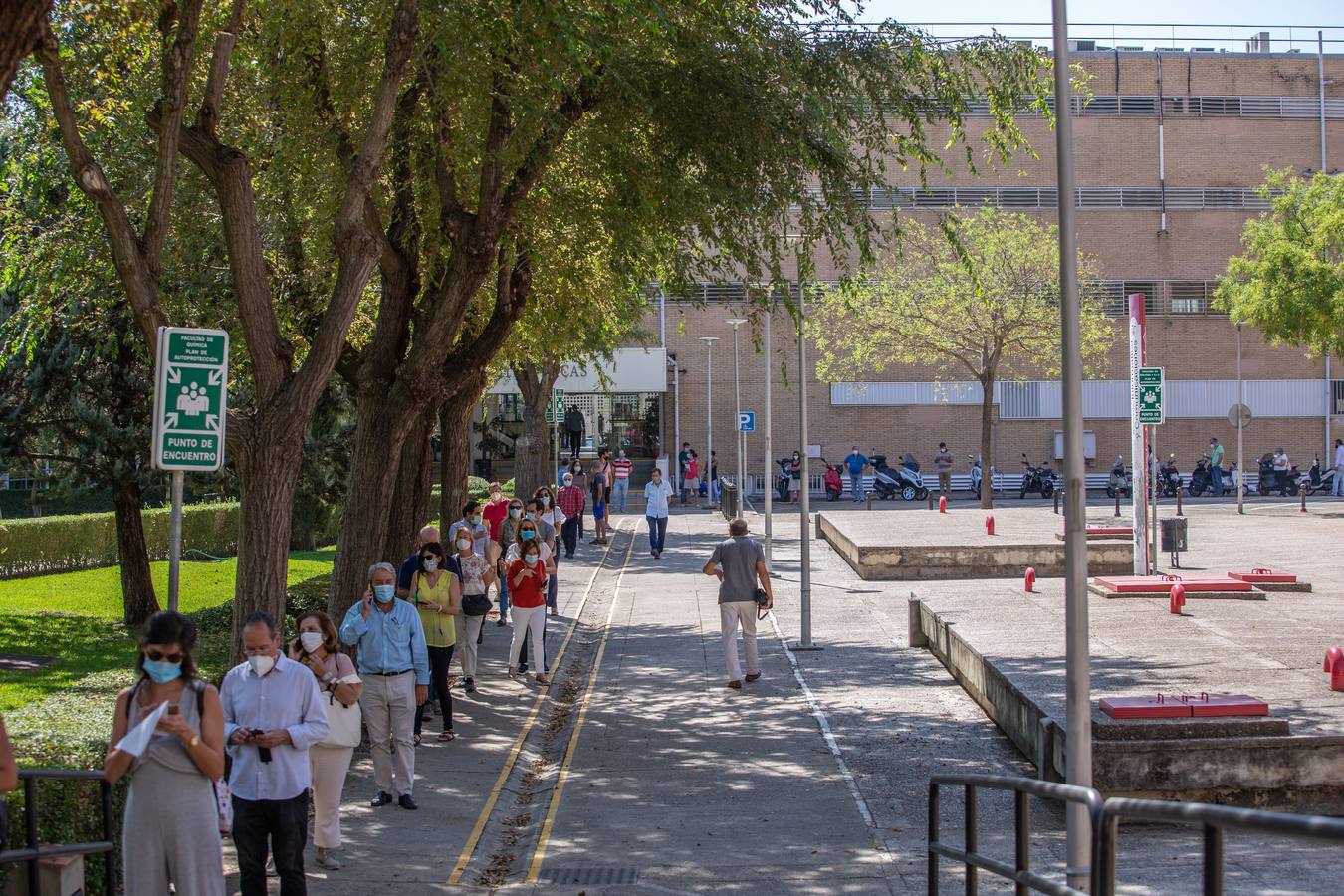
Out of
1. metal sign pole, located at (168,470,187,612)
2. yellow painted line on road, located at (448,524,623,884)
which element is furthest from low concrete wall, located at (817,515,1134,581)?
metal sign pole, located at (168,470,187,612)

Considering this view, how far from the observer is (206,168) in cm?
1128

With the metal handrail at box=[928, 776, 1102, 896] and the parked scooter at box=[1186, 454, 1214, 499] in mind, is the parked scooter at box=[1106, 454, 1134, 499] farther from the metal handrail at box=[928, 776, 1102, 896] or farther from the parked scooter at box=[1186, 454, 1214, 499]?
the metal handrail at box=[928, 776, 1102, 896]

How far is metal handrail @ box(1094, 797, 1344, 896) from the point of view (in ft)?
11.2

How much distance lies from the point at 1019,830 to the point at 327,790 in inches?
182

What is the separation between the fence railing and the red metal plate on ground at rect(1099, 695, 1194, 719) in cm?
381

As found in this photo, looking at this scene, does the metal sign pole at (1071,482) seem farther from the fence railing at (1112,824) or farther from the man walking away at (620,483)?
the man walking away at (620,483)

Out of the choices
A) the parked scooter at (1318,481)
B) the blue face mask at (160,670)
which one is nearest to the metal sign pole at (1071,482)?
the blue face mask at (160,670)

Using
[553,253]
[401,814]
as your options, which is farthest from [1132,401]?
[401,814]

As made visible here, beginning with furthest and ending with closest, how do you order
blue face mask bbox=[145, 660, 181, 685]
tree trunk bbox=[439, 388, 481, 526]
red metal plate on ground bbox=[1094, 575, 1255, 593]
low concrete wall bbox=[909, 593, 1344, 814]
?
1. tree trunk bbox=[439, 388, 481, 526]
2. red metal plate on ground bbox=[1094, 575, 1255, 593]
3. low concrete wall bbox=[909, 593, 1344, 814]
4. blue face mask bbox=[145, 660, 181, 685]

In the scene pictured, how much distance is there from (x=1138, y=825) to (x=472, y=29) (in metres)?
8.20

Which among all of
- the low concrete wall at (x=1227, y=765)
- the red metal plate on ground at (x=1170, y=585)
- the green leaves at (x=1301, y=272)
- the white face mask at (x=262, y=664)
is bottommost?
the low concrete wall at (x=1227, y=765)

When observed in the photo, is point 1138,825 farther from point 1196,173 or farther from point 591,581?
point 1196,173

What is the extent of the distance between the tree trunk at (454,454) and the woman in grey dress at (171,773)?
13.3 meters

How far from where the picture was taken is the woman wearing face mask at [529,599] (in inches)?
603
